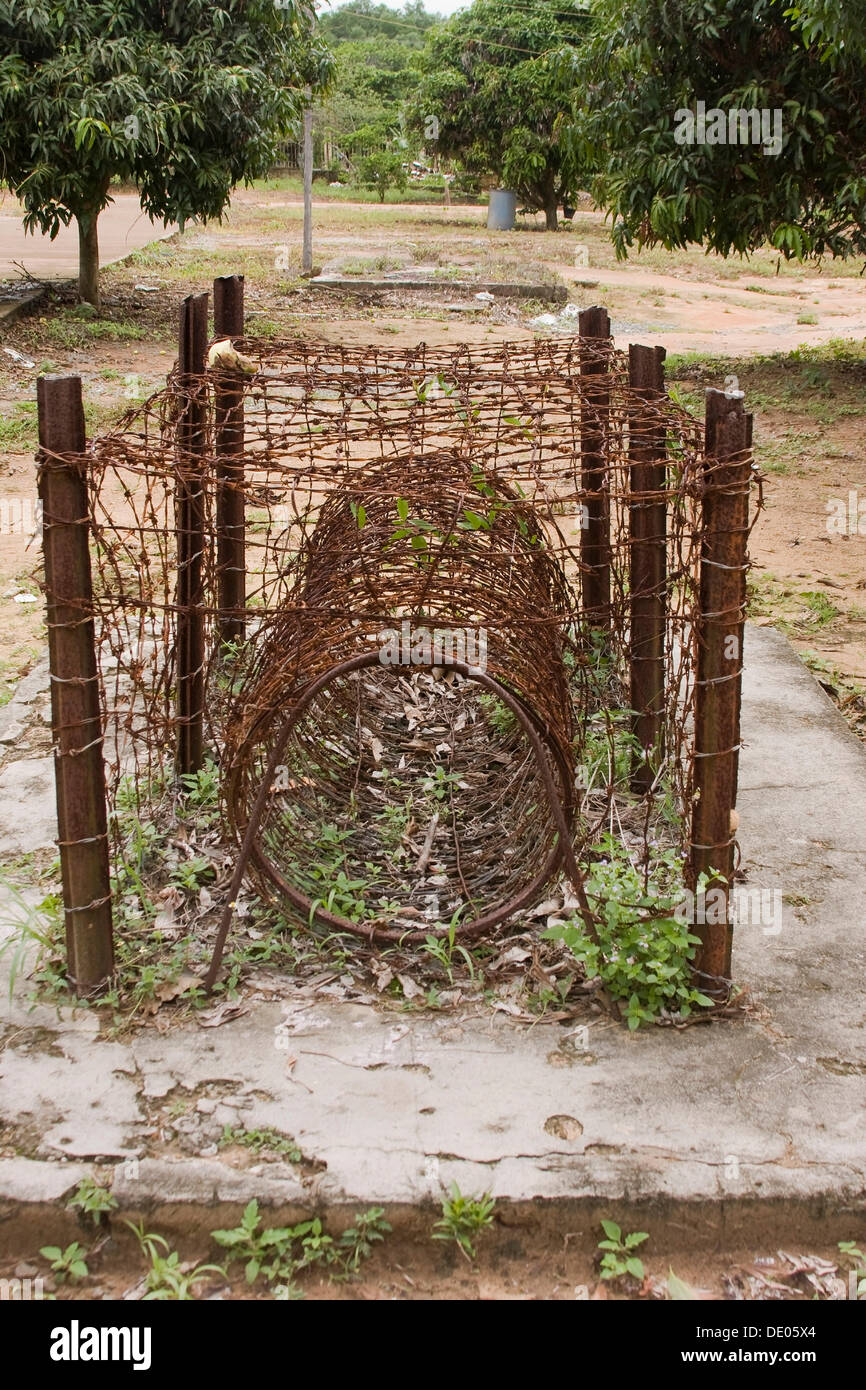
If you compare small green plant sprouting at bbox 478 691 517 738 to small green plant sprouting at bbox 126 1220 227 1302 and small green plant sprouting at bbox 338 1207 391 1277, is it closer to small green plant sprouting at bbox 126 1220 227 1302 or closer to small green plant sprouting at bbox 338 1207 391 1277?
small green plant sprouting at bbox 338 1207 391 1277

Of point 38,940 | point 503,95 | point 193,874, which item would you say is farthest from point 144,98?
point 503,95

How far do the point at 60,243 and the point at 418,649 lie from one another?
770 inches

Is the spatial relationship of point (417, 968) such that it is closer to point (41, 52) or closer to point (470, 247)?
point (41, 52)

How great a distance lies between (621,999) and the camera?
3.30 m

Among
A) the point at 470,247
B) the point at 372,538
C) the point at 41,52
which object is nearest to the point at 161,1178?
the point at 372,538

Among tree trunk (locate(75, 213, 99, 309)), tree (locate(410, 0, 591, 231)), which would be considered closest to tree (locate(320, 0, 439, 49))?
tree (locate(410, 0, 591, 231))

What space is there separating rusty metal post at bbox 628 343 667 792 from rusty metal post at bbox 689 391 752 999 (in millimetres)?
770

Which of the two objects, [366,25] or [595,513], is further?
[366,25]

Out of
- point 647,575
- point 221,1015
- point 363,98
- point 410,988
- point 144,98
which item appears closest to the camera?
point 221,1015

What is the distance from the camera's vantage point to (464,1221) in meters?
2.71

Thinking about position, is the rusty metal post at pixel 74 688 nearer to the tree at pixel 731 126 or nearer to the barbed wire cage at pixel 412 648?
the barbed wire cage at pixel 412 648

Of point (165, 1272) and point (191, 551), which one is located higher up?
point (191, 551)

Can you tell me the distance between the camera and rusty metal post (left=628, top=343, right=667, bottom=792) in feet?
13.7

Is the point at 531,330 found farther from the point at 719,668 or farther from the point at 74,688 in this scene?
the point at 74,688
